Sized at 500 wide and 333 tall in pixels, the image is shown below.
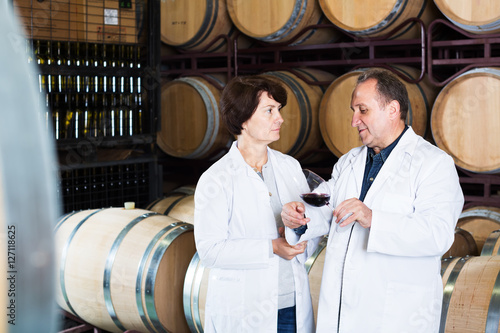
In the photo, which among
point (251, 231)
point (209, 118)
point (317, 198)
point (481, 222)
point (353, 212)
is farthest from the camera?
point (209, 118)

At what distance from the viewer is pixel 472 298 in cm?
219

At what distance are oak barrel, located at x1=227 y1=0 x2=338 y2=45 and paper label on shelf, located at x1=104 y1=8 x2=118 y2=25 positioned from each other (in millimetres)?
931

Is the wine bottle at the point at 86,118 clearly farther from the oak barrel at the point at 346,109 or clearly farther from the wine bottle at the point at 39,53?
the oak barrel at the point at 346,109

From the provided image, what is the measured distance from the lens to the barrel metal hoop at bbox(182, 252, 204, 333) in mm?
2725

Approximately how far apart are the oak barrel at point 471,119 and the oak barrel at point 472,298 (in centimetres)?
170

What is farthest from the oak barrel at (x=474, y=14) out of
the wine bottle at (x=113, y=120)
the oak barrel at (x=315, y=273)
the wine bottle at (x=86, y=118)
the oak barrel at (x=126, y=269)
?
the wine bottle at (x=86, y=118)

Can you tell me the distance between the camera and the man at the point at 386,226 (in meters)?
1.79

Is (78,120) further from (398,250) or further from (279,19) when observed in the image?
(398,250)

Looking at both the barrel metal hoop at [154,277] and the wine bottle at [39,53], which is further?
the wine bottle at [39,53]

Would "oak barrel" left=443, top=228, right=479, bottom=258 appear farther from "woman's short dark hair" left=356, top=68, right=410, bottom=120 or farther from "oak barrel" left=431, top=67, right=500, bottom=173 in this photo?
"woman's short dark hair" left=356, top=68, right=410, bottom=120

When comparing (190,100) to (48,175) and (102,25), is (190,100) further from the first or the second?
(48,175)

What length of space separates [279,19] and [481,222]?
7.09 feet

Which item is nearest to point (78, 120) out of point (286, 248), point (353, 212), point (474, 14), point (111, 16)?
point (111, 16)

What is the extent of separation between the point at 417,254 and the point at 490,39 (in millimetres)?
2647
